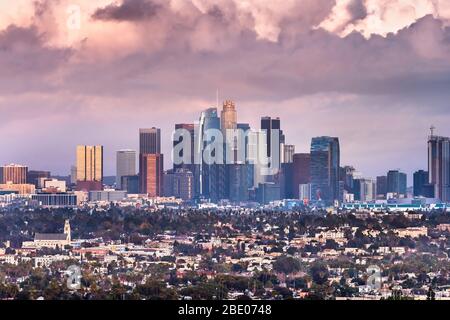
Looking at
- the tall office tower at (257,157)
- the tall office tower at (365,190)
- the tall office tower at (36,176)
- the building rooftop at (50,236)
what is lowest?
the building rooftop at (50,236)

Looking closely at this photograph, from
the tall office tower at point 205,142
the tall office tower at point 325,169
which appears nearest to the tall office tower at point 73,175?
the tall office tower at point 205,142

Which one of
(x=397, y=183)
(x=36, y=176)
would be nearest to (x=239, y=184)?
(x=397, y=183)

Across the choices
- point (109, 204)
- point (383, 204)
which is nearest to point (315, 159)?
point (383, 204)

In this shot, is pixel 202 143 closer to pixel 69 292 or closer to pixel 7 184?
pixel 7 184

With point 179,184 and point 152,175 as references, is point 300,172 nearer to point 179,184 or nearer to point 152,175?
point 179,184

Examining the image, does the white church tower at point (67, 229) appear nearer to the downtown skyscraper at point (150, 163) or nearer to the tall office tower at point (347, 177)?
the downtown skyscraper at point (150, 163)
